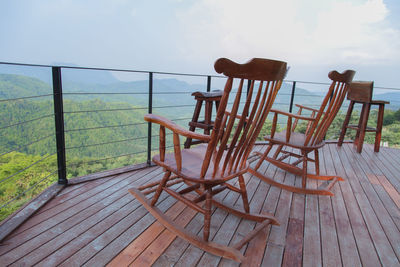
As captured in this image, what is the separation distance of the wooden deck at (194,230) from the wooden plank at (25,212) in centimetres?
3

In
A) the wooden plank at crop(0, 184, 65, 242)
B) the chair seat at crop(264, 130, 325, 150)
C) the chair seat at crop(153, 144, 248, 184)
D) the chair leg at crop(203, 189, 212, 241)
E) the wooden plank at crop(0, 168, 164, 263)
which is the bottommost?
the wooden plank at crop(0, 168, 164, 263)

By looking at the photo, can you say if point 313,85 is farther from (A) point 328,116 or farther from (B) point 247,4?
(B) point 247,4

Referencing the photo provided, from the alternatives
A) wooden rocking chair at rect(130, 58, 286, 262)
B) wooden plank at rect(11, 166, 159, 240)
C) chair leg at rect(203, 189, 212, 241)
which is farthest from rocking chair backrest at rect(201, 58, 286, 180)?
wooden plank at rect(11, 166, 159, 240)

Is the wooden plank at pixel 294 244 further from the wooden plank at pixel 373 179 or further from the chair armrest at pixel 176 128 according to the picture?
the wooden plank at pixel 373 179

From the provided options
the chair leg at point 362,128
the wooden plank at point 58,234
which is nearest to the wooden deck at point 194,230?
the wooden plank at point 58,234

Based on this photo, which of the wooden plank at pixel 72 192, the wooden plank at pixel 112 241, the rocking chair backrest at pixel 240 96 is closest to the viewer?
the rocking chair backrest at pixel 240 96

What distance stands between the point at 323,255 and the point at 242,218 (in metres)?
0.46

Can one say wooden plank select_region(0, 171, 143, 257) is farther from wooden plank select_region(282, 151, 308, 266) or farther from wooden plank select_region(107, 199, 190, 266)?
wooden plank select_region(282, 151, 308, 266)

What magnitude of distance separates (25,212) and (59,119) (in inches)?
25.4

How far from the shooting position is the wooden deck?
1146mm

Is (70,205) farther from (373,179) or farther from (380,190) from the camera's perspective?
(373,179)

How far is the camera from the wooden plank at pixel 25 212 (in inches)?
49.1

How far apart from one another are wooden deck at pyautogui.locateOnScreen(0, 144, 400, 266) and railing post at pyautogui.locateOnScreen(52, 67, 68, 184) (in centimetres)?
15

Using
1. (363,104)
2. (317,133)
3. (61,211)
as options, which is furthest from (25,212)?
(363,104)
